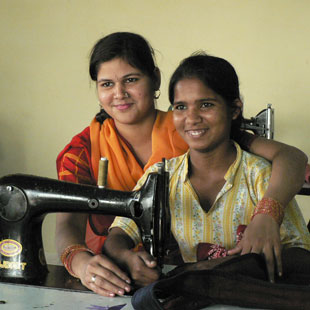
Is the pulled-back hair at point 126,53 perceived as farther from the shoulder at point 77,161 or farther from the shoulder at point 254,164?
the shoulder at point 254,164

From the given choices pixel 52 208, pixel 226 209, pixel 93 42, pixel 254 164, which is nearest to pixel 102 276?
pixel 52 208

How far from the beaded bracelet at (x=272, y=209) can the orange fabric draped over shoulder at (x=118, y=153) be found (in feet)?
1.55

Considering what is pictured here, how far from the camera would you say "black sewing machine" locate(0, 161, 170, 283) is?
1.19m

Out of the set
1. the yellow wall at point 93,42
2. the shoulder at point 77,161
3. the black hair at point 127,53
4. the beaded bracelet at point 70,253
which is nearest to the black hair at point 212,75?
the black hair at point 127,53

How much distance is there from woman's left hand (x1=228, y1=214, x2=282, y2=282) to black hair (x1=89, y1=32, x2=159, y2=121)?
0.68 meters

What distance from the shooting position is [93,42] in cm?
347

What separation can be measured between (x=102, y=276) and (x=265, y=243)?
1.13 ft

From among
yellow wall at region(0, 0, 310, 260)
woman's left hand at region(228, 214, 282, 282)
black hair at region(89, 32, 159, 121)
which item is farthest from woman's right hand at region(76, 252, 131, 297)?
yellow wall at region(0, 0, 310, 260)

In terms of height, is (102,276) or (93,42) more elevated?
(93,42)

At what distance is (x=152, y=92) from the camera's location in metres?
1.72

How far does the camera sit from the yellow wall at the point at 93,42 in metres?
3.10

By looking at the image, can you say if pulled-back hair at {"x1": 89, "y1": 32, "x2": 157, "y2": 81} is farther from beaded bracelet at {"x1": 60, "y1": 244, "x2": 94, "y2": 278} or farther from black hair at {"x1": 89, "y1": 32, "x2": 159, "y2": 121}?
beaded bracelet at {"x1": 60, "y1": 244, "x2": 94, "y2": 278}

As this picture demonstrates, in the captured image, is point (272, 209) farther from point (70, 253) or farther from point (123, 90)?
point (123, 90)

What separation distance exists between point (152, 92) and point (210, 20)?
5.37ft
